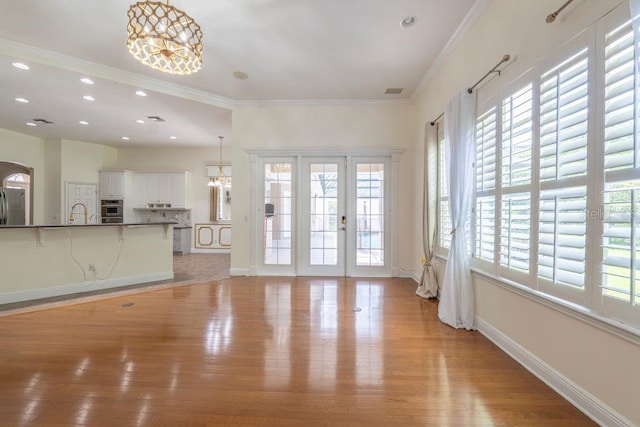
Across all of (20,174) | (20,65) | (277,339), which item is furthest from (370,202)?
(20,174)

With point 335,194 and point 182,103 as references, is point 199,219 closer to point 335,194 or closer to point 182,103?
point 182,103

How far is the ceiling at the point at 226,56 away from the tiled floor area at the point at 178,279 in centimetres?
315

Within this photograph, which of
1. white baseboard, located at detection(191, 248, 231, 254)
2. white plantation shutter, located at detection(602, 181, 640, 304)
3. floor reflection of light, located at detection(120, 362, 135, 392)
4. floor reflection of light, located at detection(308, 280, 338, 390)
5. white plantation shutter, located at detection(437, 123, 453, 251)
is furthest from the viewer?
white baseboard, located at detection(191, 248, 231, 254)

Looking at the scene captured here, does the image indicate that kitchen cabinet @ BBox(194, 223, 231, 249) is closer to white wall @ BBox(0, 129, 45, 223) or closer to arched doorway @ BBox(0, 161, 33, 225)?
white wall @ BBox(0, 129, 45, 223)

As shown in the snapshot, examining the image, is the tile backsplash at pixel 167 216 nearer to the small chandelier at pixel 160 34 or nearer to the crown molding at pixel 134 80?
the crown molding at pixel 134 80

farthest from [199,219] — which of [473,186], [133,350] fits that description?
[473,186]

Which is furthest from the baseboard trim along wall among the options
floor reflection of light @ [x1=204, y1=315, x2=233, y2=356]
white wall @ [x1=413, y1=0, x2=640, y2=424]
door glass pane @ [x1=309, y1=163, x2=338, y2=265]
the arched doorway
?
the arched doorway

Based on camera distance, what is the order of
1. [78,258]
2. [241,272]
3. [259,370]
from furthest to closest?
[241,272]
[78,258]
[259,370]

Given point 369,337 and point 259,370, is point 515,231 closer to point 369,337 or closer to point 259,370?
point 369,337

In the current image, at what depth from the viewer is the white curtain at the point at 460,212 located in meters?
2.85

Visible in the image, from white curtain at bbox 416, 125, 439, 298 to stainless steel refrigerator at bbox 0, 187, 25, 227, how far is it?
24.8ft

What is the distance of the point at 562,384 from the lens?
1791 millimetres

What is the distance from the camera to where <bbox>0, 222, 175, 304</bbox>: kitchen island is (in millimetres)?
3523

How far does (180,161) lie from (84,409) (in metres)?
7.69
